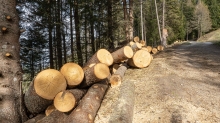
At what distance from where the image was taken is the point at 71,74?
3.74 metres

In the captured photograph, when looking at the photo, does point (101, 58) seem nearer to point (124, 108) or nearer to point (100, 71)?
point (100, 71)

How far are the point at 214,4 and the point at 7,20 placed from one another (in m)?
54.2

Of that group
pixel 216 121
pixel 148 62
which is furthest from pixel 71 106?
pixel 148 62

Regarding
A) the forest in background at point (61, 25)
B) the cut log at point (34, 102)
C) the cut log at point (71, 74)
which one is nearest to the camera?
the cut log at point (34, 102)

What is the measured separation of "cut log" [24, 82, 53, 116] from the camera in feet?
11.0

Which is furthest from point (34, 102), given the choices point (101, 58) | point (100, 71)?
point (101, 58)

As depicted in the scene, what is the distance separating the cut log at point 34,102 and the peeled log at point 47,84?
5.4 inches

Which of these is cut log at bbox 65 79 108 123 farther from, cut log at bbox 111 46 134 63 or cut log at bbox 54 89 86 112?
cut log at bbox 111 46 134 63

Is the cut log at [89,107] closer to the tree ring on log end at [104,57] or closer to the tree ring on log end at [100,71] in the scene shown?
the tree ring on log end at [100,71]

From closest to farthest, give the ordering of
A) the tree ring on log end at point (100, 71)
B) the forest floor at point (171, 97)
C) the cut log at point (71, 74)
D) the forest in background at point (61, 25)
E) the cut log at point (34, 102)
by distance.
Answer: the cut log at point (34, 102) → the forest floor at point (171, 97) → the cut log at point (71, 74) → the tree ring on log end at point (100, 71) → the forest in background at point (61, 25)

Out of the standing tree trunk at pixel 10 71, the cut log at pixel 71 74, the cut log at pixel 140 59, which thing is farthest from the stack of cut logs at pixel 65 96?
the cut log at pixel 140 59


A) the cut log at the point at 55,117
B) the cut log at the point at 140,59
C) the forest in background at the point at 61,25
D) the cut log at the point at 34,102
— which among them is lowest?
the cut log at the point at 55,117

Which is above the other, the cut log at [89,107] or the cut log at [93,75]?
the cut log at [93,75]

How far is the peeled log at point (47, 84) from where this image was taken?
323cm
